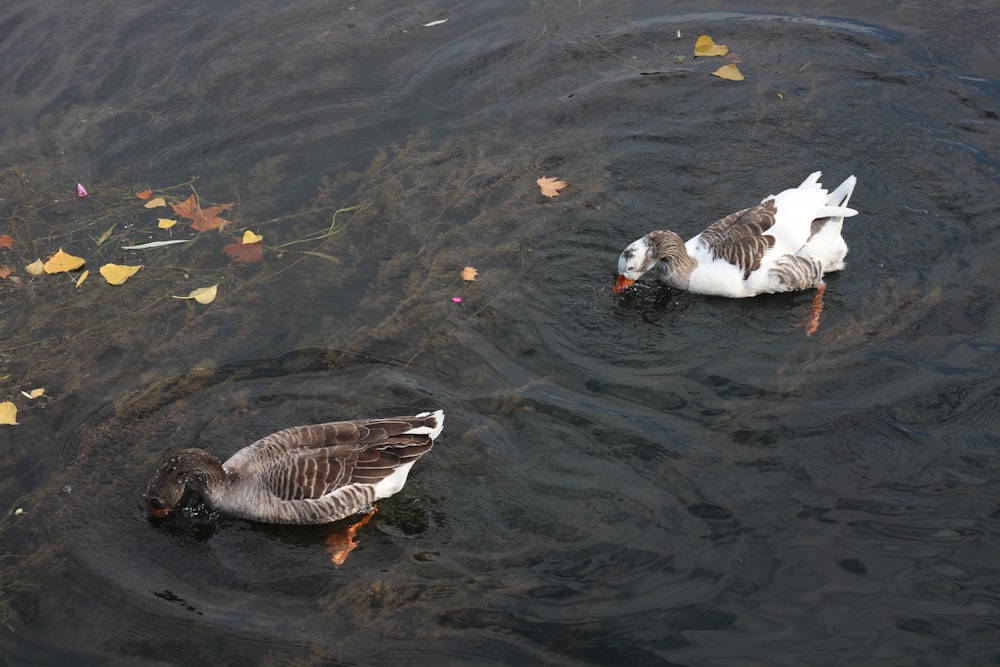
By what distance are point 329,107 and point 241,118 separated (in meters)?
1.13

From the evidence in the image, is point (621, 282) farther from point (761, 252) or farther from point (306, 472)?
point (306, 472)

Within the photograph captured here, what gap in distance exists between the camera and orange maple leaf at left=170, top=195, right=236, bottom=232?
404 inches

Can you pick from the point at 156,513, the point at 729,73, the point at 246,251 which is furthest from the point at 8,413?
the point at 729,73

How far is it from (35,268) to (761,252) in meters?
7.51


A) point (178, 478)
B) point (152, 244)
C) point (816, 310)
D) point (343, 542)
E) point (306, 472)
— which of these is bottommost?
point (343, 542)

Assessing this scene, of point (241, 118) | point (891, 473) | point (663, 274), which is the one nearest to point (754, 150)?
point (663, 274)

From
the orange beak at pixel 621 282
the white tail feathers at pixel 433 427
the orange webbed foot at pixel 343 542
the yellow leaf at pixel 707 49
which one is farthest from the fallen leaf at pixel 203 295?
the yellow leaf at pixel 707 49

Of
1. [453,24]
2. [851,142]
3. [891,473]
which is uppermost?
[453,24]

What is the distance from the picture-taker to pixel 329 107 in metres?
12.0

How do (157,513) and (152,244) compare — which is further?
(152,244)

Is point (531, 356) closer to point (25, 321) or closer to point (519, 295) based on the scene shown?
point (519, 295)

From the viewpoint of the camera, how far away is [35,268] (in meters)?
9.66

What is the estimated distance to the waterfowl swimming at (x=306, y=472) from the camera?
714cm

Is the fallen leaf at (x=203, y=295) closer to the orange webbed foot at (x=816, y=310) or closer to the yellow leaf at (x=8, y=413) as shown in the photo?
the yellow leaf at (x=8, y=413)
